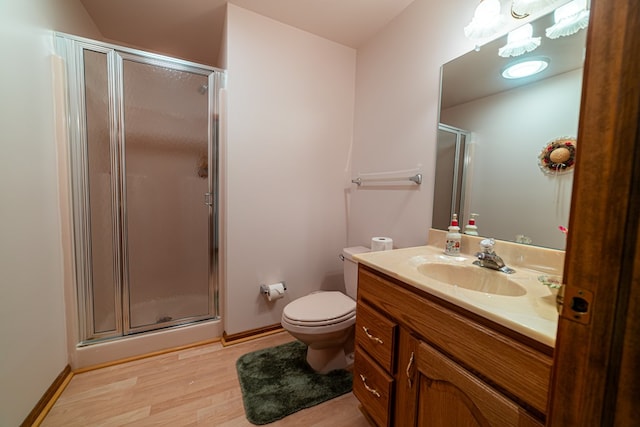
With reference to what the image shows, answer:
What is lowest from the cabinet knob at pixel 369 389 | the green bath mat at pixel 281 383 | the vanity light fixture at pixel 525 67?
the green bath mat at pixel 281 383

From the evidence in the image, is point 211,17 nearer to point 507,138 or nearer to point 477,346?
point 507,138

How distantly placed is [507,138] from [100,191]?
229 centimetres

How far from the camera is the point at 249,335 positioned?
1.81 meters

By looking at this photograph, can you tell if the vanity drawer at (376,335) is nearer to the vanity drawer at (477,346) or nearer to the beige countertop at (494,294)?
the vanity drawer at (477,346)

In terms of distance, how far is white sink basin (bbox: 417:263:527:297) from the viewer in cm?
91

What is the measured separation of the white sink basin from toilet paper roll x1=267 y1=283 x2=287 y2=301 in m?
1.12

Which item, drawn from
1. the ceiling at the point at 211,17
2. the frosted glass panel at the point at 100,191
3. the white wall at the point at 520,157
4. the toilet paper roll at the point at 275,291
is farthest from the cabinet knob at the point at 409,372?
the ceiling at the point at 211,17

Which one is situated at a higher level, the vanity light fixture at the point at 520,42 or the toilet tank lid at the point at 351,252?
the vanity light fixture at the point at 520,42

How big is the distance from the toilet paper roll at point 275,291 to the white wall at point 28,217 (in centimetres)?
116

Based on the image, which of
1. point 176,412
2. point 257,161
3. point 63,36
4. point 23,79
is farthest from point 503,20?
point 176,412

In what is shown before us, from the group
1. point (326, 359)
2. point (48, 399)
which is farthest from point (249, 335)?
point (48, 399)

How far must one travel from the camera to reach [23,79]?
108 cm

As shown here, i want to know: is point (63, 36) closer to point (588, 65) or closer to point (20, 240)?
point (20, 240)

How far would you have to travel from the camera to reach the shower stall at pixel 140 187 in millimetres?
1448
